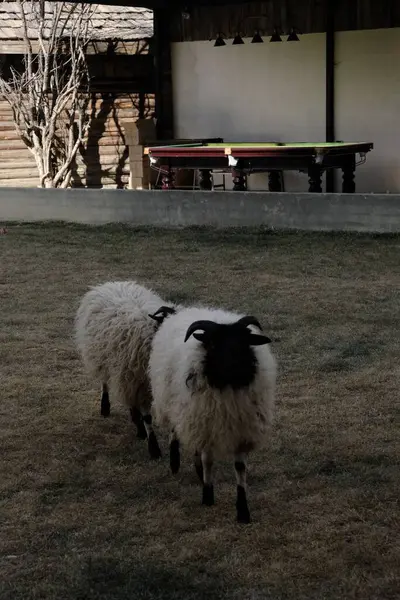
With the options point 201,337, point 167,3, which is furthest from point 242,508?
point 167,3

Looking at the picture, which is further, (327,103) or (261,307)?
(327,103)

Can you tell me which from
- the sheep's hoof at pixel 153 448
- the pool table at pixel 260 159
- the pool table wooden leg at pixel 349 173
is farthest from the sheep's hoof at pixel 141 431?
the pool table wooden leg at pixel 349 173

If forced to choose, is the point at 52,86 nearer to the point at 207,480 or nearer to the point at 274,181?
the point at 274,181

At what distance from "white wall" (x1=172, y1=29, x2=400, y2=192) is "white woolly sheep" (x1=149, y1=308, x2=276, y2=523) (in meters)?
10.5

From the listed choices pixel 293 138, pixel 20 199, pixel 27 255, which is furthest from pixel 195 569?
pixel 293 138

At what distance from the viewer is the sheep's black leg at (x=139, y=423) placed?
187 inches

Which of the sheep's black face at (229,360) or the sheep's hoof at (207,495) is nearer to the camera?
the sheep's black face at (229,360)

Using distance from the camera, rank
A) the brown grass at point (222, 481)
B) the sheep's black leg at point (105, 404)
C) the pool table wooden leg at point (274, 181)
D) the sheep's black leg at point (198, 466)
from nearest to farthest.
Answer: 1. the brown grass at point (222, 481)
2. the sheep's black leg at point (198, 466)
3. the sheep's black leg at point (105, 404)
4. the pool table wooden leg at point (274, 181)

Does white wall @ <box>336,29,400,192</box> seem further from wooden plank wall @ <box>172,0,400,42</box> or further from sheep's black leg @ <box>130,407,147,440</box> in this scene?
sheep's black leg @ <box>130,407,147,440</box>

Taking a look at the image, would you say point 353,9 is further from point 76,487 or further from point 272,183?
point 76,487

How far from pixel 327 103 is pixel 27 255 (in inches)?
246

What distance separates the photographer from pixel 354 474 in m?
4.13

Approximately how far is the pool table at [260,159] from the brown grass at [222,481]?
3.99m

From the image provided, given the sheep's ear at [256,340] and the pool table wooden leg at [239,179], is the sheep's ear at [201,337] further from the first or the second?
the pool table wooden leg at [239,179]
